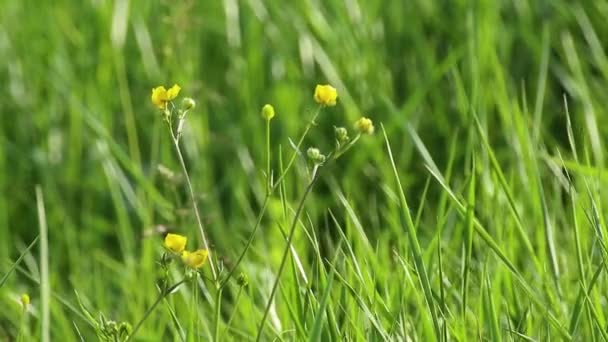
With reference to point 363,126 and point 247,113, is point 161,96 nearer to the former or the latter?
point 363,126

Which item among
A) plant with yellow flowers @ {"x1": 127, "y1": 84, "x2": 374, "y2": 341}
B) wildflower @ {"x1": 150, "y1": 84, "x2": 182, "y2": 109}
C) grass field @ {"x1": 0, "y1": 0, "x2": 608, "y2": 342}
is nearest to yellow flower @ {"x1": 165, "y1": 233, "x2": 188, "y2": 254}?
plant with yellow flowers @ {"x1": 127, "y1": 84, "x2": 374, "y2": 341}

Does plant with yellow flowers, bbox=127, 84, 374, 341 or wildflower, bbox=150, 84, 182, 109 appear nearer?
plant with yellow flowers, bbox=127, 84, 374, 341

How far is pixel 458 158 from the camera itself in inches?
107

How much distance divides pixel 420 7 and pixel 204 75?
0.61 meters

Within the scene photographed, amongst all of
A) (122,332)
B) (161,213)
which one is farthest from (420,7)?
(122,332)

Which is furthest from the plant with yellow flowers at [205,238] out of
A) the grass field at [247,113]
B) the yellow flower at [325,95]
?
the grass field at [247,113]

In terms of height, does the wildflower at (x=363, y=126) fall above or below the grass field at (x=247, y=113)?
above

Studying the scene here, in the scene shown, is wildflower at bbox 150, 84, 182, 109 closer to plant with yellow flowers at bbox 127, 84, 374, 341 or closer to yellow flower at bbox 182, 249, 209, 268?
plant with yellow flowers at bbox 127, 84, 374, 341

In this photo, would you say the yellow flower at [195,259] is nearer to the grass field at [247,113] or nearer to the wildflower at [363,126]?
the wildflower at [363,126]

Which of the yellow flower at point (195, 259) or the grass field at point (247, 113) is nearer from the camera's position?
the yellow flower at point (195, 259)

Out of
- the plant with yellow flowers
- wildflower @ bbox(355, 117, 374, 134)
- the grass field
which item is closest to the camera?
the plant with yellow flowers

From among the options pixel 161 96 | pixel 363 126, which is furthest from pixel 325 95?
pixel 161 96

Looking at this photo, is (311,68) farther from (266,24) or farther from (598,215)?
(598,215)

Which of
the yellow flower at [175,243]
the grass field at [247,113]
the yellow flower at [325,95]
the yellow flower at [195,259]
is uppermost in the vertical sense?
the yellow flower at [325,95]
